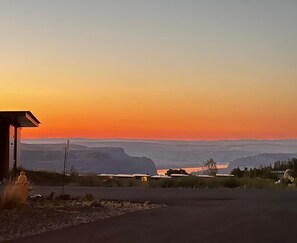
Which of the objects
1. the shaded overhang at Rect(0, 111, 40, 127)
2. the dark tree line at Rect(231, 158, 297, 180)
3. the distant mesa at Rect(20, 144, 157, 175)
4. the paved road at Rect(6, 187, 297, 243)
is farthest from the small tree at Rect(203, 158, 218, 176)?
the paved road at Rect(6, 187, 297, 243)

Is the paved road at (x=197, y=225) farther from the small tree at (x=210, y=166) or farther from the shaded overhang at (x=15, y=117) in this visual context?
the small tree at (x=210, y=166)

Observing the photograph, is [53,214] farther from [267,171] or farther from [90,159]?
[90,159]

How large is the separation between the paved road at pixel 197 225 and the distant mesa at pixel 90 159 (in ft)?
127

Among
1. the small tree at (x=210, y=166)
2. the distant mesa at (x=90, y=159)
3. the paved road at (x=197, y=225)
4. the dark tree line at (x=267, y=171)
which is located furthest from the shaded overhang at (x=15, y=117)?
the distant mesa at (x=90, y=159)

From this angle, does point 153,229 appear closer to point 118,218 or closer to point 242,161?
point 118,218

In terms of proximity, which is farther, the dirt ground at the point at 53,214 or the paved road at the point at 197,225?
the dirt ground at the point at 53,214

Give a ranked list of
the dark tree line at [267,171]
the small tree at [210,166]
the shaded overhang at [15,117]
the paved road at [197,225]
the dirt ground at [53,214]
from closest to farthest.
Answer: the paved road at [197,225] < the dirt ground at [53,214] < the shaded overhang at [15,117] < the dark tree line at [267,171] < the small tree at [210,166]

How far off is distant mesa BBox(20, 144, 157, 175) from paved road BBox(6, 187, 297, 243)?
1528 inches

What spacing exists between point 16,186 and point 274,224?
748cm

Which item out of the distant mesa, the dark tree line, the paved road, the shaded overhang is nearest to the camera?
the paved road

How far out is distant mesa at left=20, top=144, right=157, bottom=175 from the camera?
59562 millimetres

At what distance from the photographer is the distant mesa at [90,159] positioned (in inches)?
2345

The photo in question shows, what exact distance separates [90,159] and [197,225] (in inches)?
1925

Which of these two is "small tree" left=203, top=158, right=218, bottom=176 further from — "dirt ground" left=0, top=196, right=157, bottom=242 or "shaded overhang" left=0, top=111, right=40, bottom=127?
"dirt ground" left=0, top=196, right=157, bottom=242
